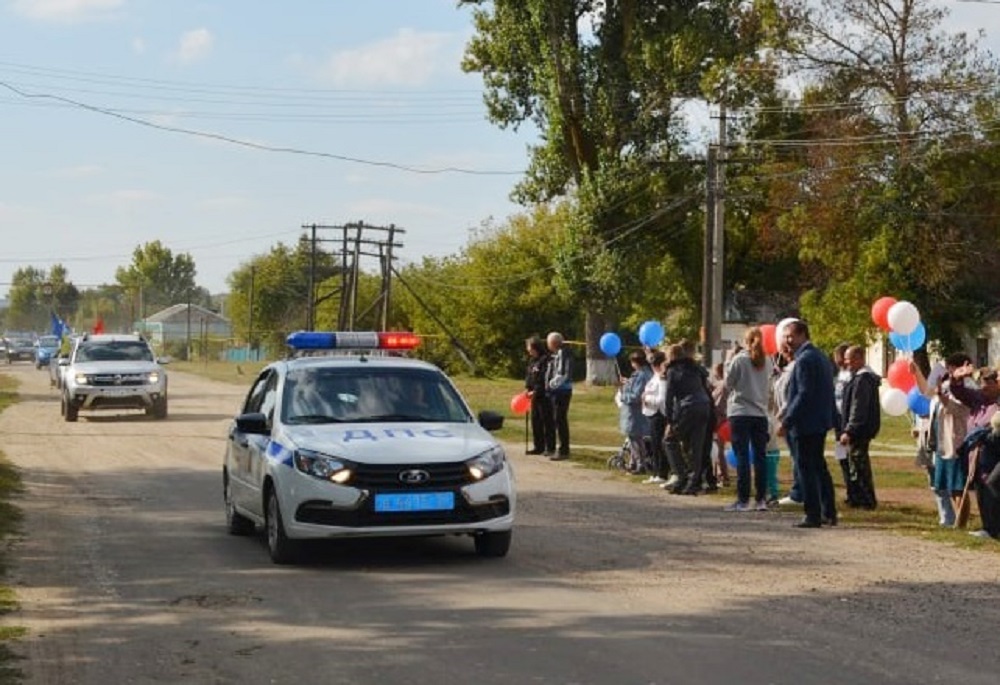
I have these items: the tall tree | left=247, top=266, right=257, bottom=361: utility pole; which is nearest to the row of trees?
left=247, top=266, right=257, bottom=361: utility pole

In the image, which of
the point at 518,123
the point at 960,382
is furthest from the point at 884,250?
the point at 960,382

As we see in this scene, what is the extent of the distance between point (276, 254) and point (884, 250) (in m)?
80.5

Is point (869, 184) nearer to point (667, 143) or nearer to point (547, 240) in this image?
point (667, 143)

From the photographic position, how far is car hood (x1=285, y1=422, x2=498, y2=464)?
11.7 metres

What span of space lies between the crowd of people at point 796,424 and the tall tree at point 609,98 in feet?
95.3

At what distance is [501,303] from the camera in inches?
2822

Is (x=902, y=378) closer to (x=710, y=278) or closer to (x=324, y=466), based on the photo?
(x=324, y=466)

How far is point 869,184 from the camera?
46.5 metres

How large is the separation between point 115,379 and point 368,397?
2157 centimetres

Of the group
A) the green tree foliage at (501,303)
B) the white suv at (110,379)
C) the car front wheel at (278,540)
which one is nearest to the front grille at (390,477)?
the car front wheel at (278,540)

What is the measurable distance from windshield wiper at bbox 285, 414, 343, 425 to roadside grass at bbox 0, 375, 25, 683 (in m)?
2.46

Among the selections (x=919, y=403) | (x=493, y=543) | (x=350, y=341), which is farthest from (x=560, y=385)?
(x=493, y=543)

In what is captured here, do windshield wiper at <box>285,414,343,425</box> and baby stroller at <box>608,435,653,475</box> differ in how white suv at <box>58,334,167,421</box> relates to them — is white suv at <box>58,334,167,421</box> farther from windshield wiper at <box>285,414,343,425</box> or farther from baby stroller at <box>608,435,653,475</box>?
windshield wiper at <box>285,414,343,425</box>

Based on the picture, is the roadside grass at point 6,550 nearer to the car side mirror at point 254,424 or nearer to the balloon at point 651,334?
the car side mirror at point 254,424
